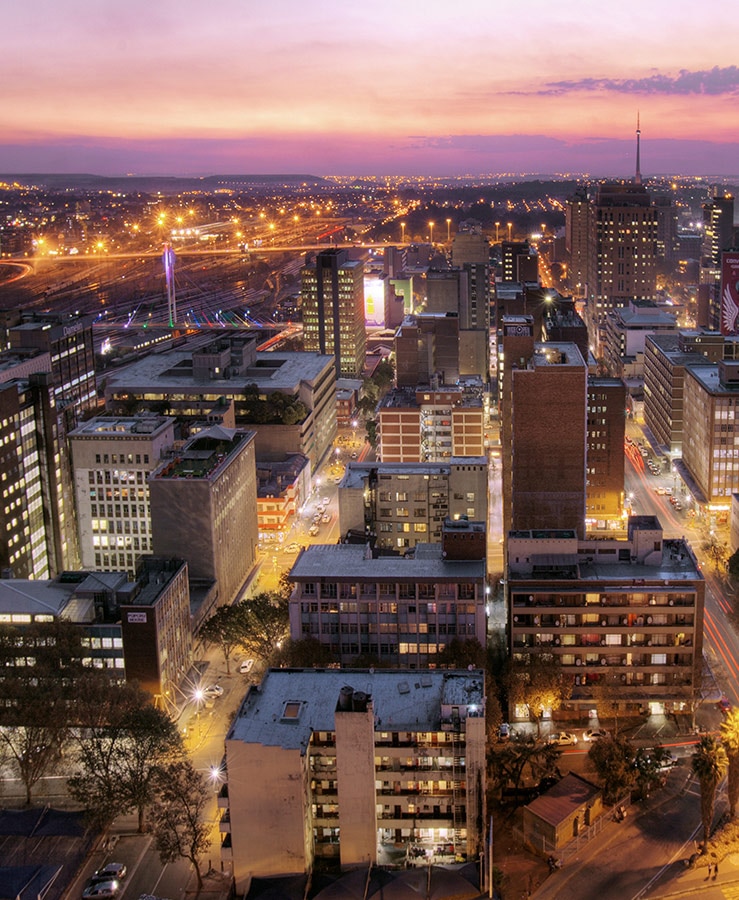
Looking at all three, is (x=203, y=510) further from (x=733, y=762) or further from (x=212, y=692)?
(x=733, y=762)

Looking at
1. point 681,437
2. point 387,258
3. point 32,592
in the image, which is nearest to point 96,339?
point 387,258

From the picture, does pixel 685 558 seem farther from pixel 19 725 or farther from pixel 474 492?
pixel 19 725

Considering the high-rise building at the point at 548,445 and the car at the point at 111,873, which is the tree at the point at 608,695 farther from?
the car at the point at 111,873

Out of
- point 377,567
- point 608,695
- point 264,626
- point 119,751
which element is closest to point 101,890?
point 119,751

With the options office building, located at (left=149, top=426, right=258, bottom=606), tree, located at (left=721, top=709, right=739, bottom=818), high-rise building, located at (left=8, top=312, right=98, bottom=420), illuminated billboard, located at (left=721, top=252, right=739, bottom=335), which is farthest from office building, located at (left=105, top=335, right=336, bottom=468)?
tree, located at (left=721, top=709, right=739, bottom=818)

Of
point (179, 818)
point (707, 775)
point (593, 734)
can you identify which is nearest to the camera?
point (707, 775)

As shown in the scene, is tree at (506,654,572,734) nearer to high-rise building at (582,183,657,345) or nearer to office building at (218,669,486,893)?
office building at (218,669,486,893)
